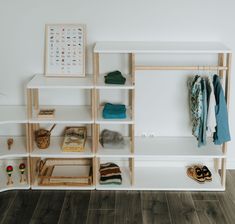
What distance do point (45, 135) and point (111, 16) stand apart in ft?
3.52

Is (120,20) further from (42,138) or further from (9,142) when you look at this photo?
(9,142)

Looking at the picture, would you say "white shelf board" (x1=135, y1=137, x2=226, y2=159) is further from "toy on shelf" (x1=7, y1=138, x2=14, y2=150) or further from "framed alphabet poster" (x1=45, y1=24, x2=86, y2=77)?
"toy on shelf" (x1=7, y1=138, x2=14, y2=150)

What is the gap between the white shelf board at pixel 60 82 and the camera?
3.55m

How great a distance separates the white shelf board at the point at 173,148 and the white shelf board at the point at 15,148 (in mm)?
898

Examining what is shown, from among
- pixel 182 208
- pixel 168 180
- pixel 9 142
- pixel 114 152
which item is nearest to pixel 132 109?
pixel 114 152

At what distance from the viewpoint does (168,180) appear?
3.89 metres

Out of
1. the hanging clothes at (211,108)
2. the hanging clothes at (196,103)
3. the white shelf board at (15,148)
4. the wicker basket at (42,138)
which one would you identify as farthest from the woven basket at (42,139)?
the hanging clothes at (211,108)

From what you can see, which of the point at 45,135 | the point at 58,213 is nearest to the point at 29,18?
the point at 45,135

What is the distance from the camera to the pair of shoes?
3.86 m

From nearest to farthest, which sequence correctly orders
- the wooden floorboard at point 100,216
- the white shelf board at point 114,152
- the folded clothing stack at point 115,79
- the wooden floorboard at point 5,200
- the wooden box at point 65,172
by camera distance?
1. the wooden floorboard at point 100,216
2. the wooden floorboard at point 5,200
3. the folded clothing stack at point 115,79
4. the white shelf board at point 114,152
5. the wooden box at point 65,172

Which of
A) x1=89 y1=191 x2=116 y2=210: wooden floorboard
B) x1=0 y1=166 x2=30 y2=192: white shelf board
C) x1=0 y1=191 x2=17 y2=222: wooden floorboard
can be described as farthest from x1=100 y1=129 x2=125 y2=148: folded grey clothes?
x1=0 y1=191 x2=17 y2=222: wooden floorboard

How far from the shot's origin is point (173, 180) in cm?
389

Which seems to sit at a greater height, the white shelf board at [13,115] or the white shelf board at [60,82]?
the white shelf board at [60,82]

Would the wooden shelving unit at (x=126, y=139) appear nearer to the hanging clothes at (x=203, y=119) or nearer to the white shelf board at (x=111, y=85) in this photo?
the white shelf board at (x=111, y=85)
